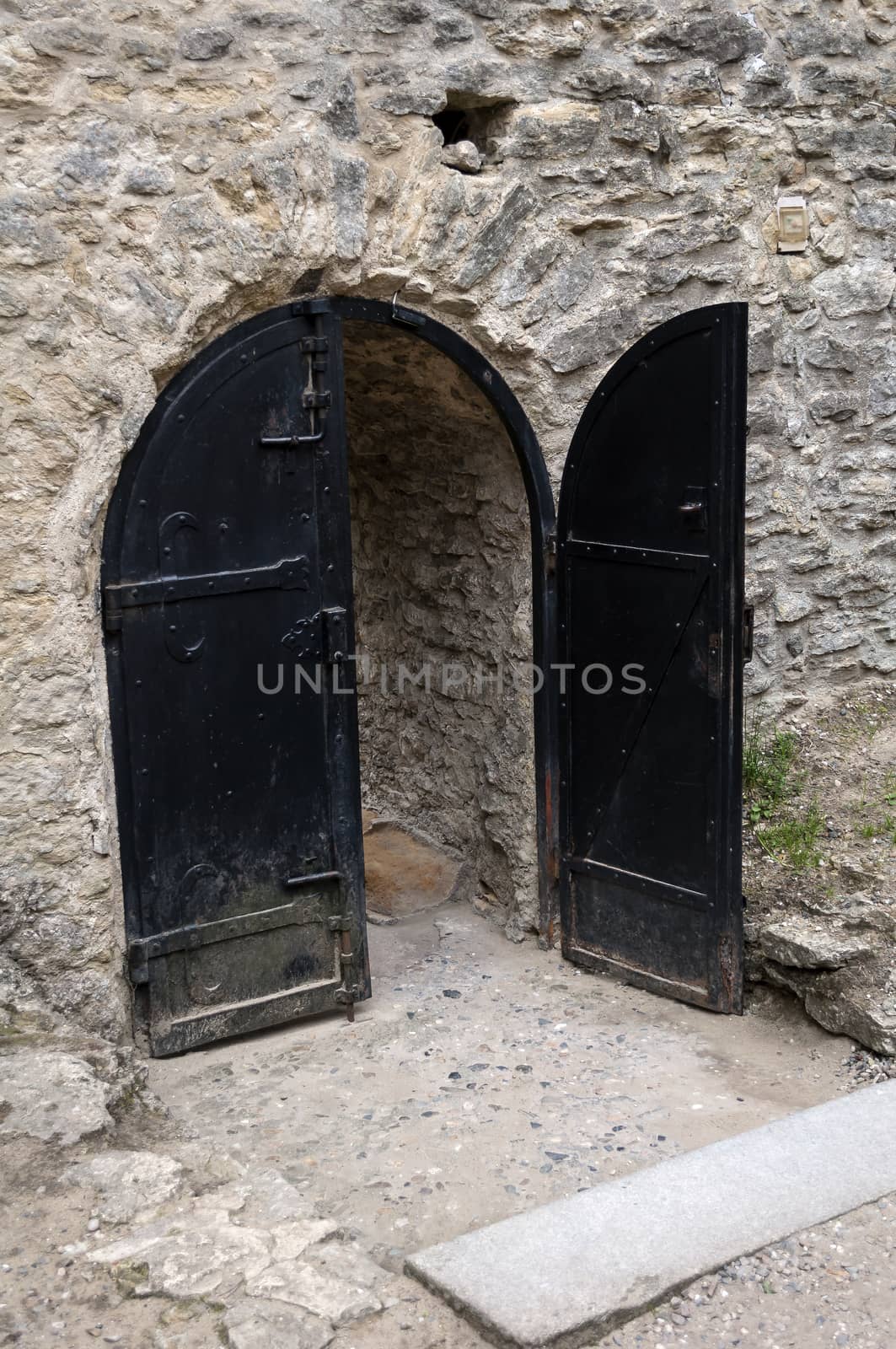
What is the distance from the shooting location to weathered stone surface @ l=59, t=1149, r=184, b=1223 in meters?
2.85

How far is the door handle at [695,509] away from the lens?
12.5ft

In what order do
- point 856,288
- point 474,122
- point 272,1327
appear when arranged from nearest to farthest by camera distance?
point 272,1327 → point 474,122 → point 856,288

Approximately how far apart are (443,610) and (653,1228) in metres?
2.62

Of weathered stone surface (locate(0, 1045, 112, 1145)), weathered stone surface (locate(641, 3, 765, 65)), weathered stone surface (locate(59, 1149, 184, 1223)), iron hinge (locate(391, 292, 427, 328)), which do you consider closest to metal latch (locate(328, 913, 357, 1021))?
weathered stone surface (locate(0, 1045, 112, 1145))

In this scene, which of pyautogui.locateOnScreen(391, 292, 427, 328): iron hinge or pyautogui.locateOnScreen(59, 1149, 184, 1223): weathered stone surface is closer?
pyautogui.locateOnScreen(59, 1149, 184, 1223): weathered stone surface

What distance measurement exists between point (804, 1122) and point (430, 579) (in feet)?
8.12

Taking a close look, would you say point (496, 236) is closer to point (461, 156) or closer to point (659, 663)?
point (461, 156)

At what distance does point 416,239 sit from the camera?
3811 millimetres

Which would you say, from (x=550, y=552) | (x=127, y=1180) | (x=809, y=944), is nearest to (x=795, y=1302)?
(x=809, y=944)

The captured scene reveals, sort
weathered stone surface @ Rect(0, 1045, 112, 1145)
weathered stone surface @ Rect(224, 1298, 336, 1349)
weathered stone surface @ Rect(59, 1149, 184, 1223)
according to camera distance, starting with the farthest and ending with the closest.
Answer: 1. weathered stone surface @ Rect(0, 1045, 112, 1145)
2. weathered stone surface @ Rect(59, 1149, 184, 1223)
3. weathered stone surface @ Rect(224, 1298, 336, 1349)

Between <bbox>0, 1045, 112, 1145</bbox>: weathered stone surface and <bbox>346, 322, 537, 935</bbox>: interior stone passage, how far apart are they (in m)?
1.84

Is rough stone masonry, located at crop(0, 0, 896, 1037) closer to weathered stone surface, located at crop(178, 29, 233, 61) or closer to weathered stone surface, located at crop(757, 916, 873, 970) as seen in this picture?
weathered stone surface, located at crop(178, 29, 233, 61)

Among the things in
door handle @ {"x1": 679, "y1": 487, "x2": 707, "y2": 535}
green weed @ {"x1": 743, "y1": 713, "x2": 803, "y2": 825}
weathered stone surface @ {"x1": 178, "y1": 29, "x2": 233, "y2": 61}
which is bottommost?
green weed @ {"x1": 743, "y1": 713, "x2": 803, "y2": 825}

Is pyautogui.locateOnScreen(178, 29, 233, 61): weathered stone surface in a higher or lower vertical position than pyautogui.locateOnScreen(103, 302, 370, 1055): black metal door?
higher
